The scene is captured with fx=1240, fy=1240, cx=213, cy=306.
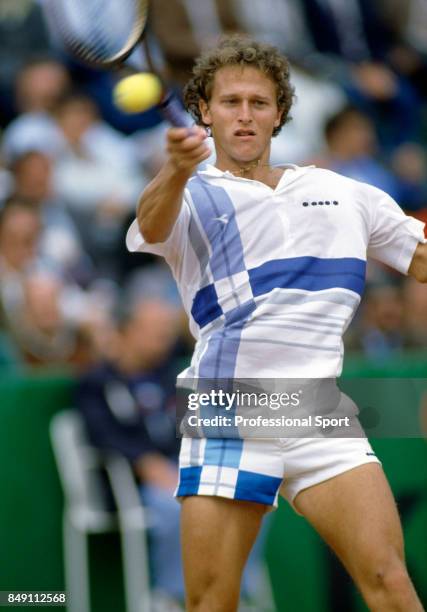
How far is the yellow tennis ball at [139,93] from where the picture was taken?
4.22 m

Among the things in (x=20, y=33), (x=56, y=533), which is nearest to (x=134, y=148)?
(x=20, y=33)

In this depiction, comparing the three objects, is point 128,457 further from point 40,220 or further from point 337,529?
point 337,529

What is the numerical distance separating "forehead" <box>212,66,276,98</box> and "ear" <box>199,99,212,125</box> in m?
0.08

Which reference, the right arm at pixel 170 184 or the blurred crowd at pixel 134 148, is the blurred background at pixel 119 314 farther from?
the right arm at pixel 170 184

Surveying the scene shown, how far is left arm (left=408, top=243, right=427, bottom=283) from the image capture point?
475 cm

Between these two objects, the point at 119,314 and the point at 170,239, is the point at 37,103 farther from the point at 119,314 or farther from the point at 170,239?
the point at 170,239

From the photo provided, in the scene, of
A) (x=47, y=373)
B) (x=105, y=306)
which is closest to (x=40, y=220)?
(x=105, y=306)

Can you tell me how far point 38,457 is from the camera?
23.4ft

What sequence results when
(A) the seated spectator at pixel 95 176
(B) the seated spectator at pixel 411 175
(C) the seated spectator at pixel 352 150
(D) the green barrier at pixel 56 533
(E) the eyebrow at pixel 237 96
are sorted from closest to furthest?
(E) the eyebrow at pixel 237 96, (D) the green barrier at pixel 56 533, (A) the seated spectator at pixel 95 176, (C) the seated spectator at pixel 352 150, (B) the seated spectator at pixel 411 175

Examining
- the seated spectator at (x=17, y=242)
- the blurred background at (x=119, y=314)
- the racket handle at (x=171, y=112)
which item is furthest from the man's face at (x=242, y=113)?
the seated spectator at (x=17, y=242)

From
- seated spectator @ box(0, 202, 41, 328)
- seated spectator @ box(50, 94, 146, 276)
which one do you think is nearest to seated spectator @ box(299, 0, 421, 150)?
seated spectator @ box(50, 94, 146, 276)

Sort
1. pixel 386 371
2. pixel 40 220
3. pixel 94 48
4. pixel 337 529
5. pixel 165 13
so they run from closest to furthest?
pixel 337 529
pixel 94 48
pixel 386 371
pixel 40 220
pixel 165 13

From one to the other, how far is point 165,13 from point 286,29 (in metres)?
1.16

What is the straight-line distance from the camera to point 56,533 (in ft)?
23.4
